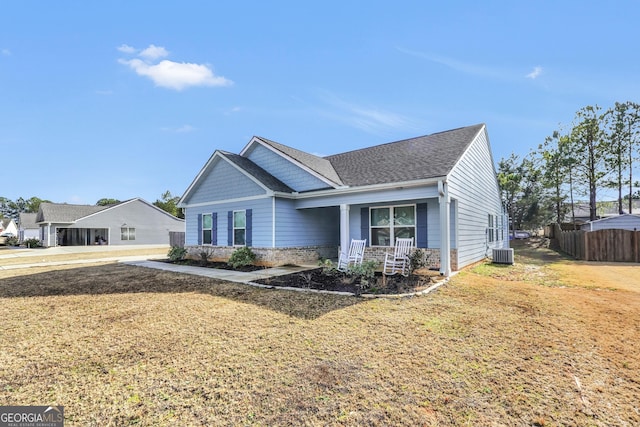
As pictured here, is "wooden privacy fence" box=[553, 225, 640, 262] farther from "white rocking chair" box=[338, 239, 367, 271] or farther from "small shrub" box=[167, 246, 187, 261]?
"small shrub" box=[167, 246, 187, 261]

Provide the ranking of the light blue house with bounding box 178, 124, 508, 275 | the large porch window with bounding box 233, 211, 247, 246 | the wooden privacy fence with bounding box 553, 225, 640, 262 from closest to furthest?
the light blue house with bounding box 178, 124, 508, 275
the large porch window with bounding box 233, 211, 247, 246
the wooden privacy fence with bounding box 553, 225, 640, 262

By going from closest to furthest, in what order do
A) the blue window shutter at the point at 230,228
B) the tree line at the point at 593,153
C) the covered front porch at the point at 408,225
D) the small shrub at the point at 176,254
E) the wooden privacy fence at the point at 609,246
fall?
the covered front porch at the point at 408,225, the wooden privacy fence at the point at 609,246, the blue window shutter at the point at 230,228, the small shrub at the point at 176,254, the tree line at the point at 593,153

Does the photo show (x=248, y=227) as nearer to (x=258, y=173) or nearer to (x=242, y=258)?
(x=242, y=258)

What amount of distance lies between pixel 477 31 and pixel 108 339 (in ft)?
41.2

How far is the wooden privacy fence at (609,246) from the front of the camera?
12.9 metres

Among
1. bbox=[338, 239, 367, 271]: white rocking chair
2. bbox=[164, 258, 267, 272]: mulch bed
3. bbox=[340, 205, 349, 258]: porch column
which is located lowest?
bbox=[164, 258, 267, 272]: mulch bed

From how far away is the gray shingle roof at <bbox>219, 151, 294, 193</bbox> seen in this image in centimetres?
1188

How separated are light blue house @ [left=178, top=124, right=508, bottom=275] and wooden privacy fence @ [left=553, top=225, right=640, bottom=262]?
377 cm

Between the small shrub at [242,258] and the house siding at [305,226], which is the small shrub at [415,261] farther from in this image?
the small shrub at [242,258]

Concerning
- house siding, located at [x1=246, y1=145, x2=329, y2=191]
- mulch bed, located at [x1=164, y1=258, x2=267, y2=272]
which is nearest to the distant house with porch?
mulch bed, located at [x1=164, y1=258, x2=267, y2=272]

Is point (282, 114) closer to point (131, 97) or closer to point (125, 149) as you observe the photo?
point (131, 97)

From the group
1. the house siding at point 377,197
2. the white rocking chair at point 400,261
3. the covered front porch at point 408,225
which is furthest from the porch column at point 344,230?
the white rocking chair at point 400,261

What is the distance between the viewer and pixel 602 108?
23.1m

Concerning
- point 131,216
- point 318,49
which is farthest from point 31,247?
point 318,49
